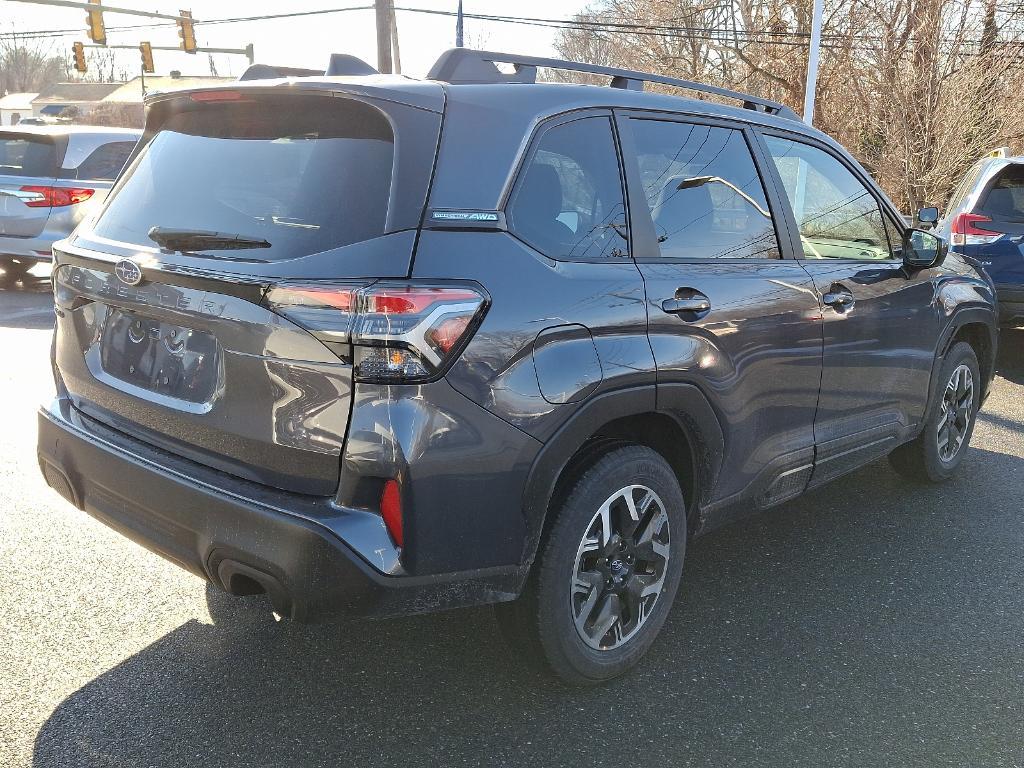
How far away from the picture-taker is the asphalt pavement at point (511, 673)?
265 cm

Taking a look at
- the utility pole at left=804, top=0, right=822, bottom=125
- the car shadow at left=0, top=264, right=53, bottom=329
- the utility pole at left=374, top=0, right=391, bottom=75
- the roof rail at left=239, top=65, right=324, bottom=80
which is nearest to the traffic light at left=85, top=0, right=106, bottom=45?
the utility pole at left=374, top=0, right=391, bottom=75

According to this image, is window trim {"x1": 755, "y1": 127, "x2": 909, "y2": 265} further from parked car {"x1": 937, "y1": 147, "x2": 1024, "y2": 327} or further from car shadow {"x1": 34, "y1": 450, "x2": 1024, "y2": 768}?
parked car {"x1": 937, "y1": 147, "x2": 1024, "y2": 327}

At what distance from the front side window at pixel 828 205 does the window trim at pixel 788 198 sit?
2cm

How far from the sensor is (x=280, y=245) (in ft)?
8.01

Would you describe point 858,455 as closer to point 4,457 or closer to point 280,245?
point 280,245

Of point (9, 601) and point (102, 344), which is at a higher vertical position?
point (102, 344)

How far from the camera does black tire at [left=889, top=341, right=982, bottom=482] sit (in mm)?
4727

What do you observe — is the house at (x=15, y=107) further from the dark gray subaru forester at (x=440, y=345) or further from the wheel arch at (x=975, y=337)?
the dark gray subaru forester at (x=440, y=345)

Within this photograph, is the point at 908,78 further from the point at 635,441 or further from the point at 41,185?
the point at 635,441

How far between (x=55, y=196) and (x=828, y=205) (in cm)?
898

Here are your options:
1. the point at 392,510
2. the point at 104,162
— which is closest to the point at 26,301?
the point at 104,162

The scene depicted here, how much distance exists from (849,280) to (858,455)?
0.78 meters

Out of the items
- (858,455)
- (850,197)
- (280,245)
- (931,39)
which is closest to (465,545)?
(280,245)

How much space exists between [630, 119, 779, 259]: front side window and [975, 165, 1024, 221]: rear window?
18.2 feet
